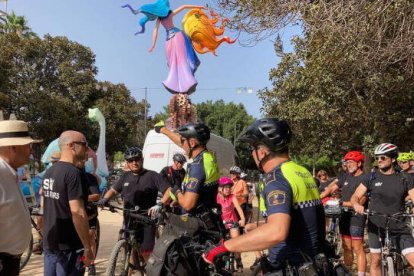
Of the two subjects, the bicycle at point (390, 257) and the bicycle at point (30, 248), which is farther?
the bicycle at point (30, 248)

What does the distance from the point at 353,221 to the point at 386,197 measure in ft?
4.43

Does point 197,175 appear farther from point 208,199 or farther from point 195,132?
point 195,132

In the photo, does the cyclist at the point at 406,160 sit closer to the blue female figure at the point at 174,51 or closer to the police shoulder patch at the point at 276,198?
the police shoulder patch at the point at 276,198

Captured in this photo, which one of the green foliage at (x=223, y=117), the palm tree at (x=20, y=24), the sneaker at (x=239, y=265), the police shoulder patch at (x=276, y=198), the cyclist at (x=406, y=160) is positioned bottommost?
the sneaker at (x=239, y=265)

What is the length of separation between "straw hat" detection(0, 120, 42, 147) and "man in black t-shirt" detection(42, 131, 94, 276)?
2.49 ft

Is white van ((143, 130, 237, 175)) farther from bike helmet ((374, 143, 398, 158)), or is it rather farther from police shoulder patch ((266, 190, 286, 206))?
police shoulder patch ((266, 190, 286, 206))

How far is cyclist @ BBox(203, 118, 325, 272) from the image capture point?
2627 millimetres

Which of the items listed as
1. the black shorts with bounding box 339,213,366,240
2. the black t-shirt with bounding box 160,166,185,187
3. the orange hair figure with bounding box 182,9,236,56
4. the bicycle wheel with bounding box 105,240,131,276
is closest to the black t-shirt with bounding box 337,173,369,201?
the black shorts with bounding box 339,213,366,240

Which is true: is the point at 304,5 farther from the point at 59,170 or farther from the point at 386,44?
the point at 59,170

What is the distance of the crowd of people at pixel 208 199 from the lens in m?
2.81

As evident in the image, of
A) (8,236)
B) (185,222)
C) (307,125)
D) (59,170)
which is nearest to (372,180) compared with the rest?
(185,222)

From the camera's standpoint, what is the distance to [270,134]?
9.79 feet

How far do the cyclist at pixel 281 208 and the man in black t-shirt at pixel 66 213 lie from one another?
68.1 inches

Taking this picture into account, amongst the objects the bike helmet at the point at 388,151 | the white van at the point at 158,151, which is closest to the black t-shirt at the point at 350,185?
the bike helmet at the point at 388,151
